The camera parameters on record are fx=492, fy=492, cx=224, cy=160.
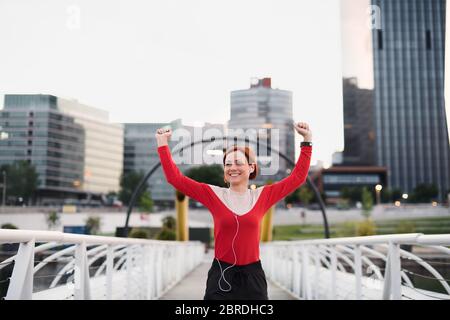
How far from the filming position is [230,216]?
6.66ft

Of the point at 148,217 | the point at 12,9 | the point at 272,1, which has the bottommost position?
the point at 148,217

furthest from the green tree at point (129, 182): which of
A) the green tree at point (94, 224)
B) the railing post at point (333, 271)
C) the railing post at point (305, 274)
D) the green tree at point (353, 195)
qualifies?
the railing post at point (333, 271)

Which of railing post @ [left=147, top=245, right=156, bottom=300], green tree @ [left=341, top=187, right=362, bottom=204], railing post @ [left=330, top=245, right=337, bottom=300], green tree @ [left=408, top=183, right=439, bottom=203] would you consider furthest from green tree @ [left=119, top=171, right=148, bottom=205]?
railing post @ [left=330, top=245, right=337, bottom=300]

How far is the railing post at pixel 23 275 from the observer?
1899 mm

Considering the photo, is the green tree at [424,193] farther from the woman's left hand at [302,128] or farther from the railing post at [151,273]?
the woman's left hand at [302,128]

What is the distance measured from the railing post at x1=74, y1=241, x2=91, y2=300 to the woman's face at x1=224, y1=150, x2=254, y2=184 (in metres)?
1.08

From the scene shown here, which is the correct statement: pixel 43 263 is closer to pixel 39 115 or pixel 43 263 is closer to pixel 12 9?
pixel 12 9

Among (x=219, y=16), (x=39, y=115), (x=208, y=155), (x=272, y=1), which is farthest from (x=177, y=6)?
(x=39, y=115)

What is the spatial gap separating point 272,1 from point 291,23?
0.19 metres

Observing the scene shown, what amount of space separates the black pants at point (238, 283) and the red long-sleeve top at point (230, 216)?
33mm

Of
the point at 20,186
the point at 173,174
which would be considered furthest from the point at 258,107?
the point at 20,186

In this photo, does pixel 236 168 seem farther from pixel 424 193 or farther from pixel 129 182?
pixel 424 193

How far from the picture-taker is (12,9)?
2.83 meters

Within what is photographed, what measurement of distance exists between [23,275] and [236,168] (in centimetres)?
95
